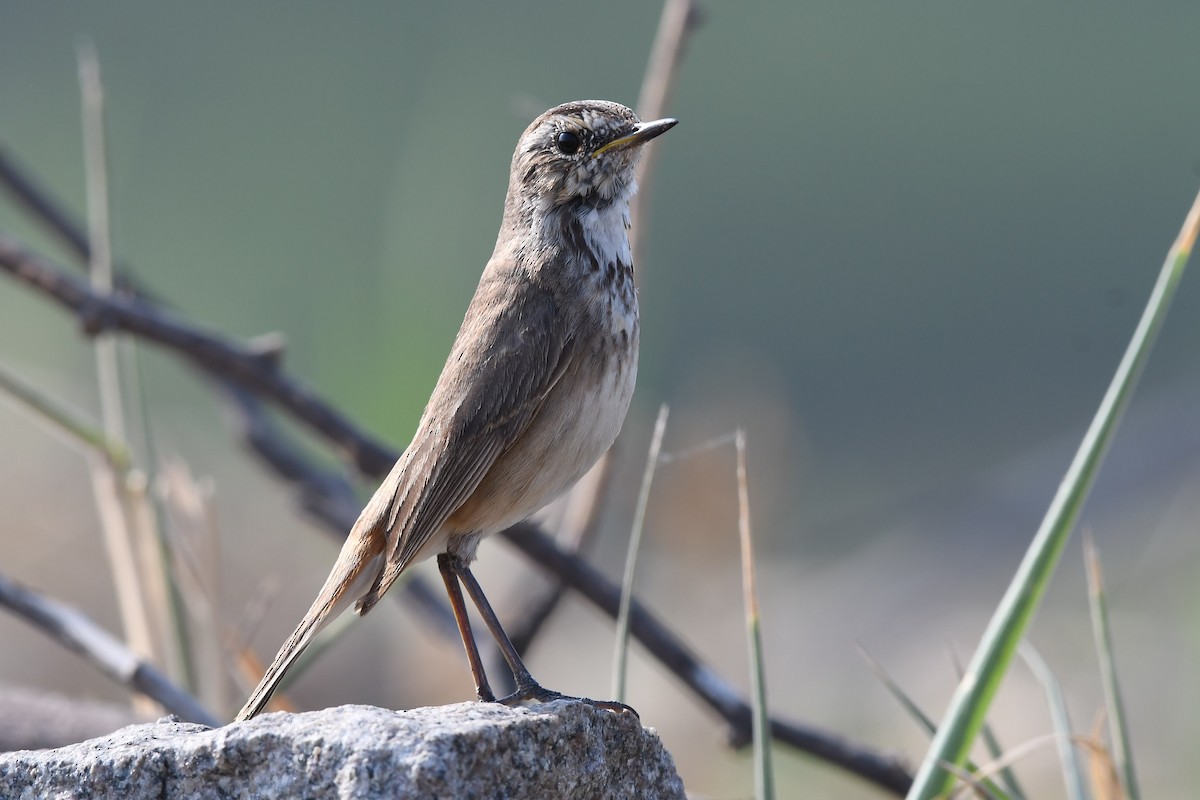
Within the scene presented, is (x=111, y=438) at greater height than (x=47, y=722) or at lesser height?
greater

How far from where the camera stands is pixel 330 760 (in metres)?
2.17

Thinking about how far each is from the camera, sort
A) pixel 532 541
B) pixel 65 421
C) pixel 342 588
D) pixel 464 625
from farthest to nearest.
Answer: pixel 532 541
pixel 65 421
pixel 464 625
pixel 342 588

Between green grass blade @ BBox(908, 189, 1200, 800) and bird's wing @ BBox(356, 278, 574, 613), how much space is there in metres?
1.05

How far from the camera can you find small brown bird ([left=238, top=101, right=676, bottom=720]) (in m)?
2.98

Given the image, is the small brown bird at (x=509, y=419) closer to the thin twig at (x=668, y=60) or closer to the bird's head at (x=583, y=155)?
the bird's head at (x=583, y=155)

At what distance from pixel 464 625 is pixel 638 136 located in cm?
118

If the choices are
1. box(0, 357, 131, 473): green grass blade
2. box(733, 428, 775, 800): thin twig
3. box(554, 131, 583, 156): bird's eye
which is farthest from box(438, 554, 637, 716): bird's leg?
box(0, 357, 131, 473): green grass blade

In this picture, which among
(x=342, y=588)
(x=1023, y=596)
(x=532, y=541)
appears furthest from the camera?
(x=532, y=541)

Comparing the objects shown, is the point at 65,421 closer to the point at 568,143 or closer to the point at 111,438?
the point at 111,438

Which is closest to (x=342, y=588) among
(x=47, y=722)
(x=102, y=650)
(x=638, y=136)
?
(x=102, y=650)

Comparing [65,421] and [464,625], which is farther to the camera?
[65,421]

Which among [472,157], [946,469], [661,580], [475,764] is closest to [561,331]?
[475,764]

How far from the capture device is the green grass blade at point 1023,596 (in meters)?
2.79

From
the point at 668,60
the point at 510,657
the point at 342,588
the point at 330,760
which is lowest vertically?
the point at 330,760
